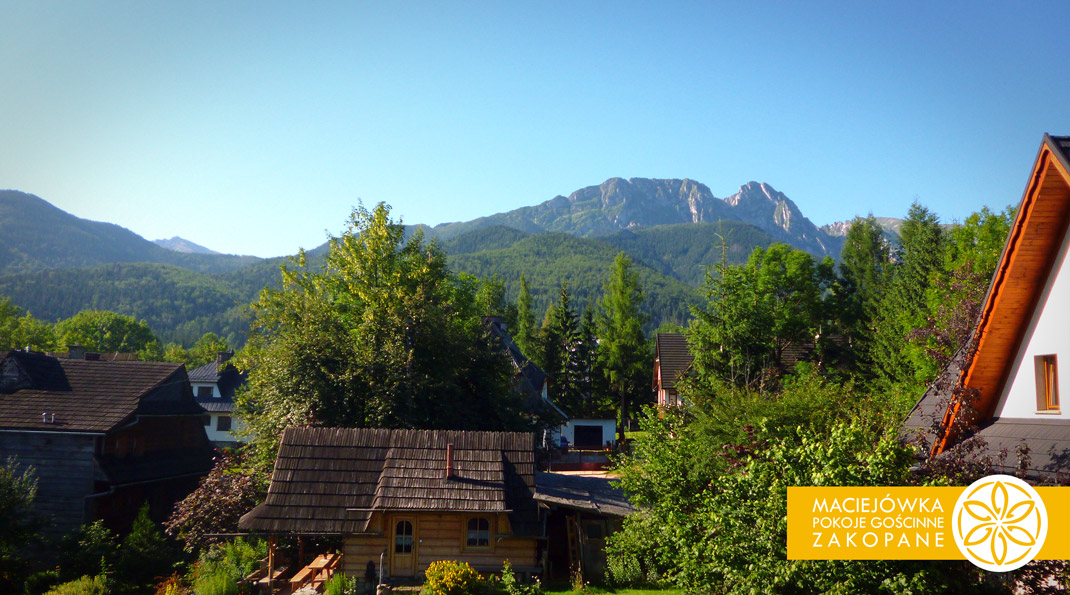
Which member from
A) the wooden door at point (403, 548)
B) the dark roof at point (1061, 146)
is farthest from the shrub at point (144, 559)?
the dark roof at point (1061, 146)

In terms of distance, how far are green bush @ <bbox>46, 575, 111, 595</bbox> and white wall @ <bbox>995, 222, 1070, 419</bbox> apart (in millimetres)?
24727

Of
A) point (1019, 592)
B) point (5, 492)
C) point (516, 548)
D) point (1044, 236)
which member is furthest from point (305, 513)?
point (1044, 236)

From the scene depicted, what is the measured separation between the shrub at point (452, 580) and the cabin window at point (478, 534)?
115 cm

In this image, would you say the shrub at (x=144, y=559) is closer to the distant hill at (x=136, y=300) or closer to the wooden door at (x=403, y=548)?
the wooden door at (x=403, y=548)

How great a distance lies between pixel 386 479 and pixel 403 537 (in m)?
1.75

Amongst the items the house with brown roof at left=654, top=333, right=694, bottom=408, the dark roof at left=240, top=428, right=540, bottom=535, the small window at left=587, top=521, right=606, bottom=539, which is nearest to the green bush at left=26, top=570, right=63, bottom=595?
the dark roof at left=240, top=428, right=540, bottom=535

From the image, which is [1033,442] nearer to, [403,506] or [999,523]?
[999,523]

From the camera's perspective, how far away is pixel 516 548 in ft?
63.3

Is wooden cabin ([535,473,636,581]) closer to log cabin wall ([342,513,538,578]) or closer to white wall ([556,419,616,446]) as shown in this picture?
log cabin wall ([342,513,538,578])

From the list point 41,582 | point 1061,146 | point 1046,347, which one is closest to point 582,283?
point 41,582

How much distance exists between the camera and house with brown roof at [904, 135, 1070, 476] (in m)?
10.6

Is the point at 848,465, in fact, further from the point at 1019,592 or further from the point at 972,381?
the point at 972,381

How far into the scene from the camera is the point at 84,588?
65.6ft

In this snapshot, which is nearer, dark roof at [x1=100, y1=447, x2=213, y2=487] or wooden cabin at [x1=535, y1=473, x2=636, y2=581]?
wooden cabin at [x1=535, y1=473, x2=636, y2=581]
